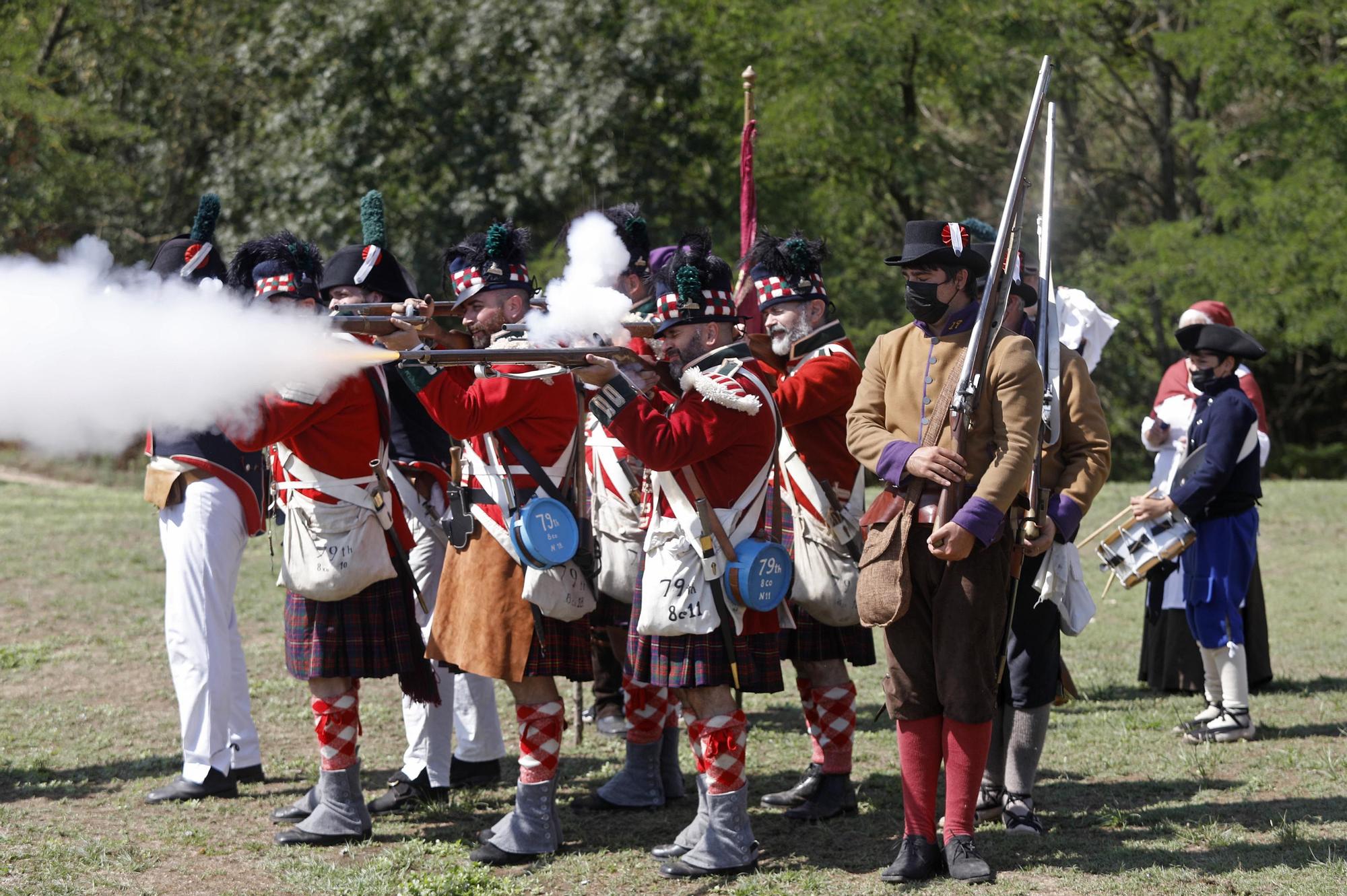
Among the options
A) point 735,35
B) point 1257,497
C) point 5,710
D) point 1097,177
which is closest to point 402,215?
point 735,35

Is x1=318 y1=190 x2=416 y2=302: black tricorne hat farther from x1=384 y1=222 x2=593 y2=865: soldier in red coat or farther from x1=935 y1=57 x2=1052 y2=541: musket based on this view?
x1=935 y1=57 x2=1052 y2=541: musket

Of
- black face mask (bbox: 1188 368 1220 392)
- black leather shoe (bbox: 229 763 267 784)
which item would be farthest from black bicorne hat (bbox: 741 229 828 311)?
black leather shoe (bbox: 229 763 267 784)

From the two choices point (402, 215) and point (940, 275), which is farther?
point (402, 215)

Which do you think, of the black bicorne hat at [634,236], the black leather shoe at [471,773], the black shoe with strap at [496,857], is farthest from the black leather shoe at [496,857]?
the black bicorne hat at [634,236]

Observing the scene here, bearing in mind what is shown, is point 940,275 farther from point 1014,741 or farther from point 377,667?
point 377,667

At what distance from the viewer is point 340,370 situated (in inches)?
205

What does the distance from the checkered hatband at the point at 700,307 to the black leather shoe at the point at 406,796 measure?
2.42 meters

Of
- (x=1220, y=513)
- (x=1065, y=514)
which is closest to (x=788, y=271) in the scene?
(x=1065, y=514)

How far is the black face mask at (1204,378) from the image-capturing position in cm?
719

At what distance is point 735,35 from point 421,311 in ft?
58.6

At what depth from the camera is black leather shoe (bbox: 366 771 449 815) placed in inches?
245

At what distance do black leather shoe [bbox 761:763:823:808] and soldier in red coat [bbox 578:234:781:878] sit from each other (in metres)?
0.88

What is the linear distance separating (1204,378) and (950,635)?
120 inches

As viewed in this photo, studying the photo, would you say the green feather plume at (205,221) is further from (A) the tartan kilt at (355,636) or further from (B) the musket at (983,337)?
(B) the musket at (983,337)
